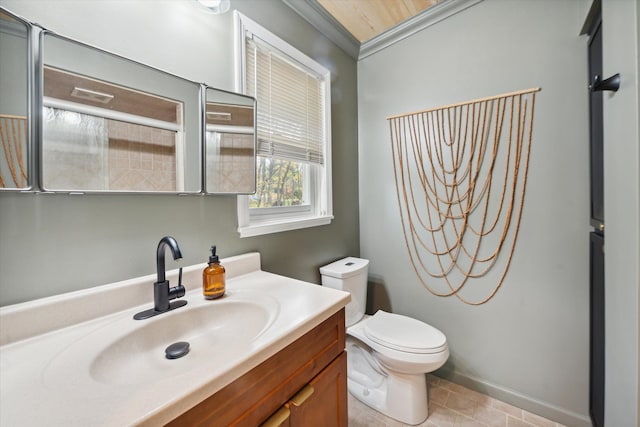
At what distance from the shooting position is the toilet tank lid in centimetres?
161

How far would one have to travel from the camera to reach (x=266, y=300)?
0.91 m

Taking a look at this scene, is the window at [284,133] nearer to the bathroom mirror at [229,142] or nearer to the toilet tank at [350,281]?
the bathroom mirror at [229,142]

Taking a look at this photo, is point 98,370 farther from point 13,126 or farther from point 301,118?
point 301,118

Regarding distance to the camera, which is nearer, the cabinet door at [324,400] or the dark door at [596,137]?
the cabinet door at [324,400]

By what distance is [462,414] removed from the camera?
1.45 meters

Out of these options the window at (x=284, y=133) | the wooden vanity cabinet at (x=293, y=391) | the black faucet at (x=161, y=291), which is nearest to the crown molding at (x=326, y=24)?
the window at (x=284, y=133)

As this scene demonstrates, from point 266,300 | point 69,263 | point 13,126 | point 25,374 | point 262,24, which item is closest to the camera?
point 25,374

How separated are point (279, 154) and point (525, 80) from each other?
1467 mm

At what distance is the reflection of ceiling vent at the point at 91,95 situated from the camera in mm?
767

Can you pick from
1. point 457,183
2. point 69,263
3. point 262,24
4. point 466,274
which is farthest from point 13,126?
point 466,274

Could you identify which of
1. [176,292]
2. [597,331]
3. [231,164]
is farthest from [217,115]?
[597,331]

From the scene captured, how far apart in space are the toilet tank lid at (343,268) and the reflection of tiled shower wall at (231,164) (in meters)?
0.76

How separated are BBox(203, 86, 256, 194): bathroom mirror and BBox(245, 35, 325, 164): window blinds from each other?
0.38 feet

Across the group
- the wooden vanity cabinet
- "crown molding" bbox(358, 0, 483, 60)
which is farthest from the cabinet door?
"crown molding" bbox(358, 0, 483, 60)
